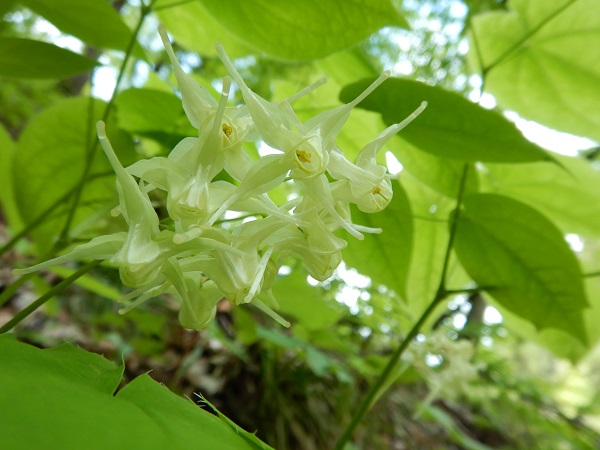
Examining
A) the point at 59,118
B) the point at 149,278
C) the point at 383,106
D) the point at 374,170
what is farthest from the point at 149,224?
the point at 59,118

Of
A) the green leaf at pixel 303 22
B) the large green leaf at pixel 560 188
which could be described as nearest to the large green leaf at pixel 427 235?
the large green leaf at pixel 560 188

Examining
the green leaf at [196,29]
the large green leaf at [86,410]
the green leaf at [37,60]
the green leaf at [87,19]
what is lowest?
the large green leaf at [86,410]

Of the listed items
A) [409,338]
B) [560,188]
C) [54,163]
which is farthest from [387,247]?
[54,163]

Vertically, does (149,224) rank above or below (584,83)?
below

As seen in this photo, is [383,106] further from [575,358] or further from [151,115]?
[575,358]

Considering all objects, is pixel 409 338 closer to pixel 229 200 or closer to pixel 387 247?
pixel 387 247

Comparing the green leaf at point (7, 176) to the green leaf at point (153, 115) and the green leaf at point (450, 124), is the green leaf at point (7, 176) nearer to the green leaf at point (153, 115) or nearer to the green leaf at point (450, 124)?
the green leaf at point (153, 115)

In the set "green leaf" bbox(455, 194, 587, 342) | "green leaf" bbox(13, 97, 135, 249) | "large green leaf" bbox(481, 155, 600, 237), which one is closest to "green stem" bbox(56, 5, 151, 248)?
"green leaf" bbox(13, 97, 135, 249)
